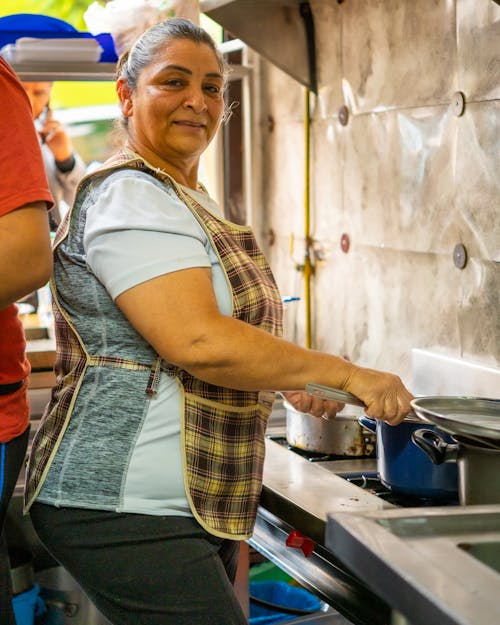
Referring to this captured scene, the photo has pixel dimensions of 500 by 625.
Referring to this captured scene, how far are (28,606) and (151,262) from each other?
1.32 m

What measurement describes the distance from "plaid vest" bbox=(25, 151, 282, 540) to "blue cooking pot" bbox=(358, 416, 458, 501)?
0.78ft

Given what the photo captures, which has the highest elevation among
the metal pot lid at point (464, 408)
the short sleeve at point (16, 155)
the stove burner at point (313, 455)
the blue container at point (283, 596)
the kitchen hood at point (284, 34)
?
the kitchen hood at point (284, 34)

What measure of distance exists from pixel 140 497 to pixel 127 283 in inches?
13.0

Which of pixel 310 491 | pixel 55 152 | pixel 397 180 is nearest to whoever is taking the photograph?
pixel 310 491

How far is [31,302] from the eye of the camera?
3367mm

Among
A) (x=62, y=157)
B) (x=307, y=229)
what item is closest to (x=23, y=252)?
(x=307, y=229)

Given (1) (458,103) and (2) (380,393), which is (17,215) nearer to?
(2) (380,393)

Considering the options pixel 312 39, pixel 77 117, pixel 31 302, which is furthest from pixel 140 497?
pixel 77 117

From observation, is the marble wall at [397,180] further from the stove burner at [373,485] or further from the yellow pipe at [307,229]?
the stove burner at [373,485]

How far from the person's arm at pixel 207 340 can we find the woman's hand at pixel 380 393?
0.17 ft

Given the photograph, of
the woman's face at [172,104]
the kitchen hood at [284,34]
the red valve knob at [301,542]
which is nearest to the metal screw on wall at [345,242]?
the kitchen hood at [284,34]

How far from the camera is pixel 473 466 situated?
1405 mm

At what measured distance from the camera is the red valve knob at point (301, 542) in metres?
1.67

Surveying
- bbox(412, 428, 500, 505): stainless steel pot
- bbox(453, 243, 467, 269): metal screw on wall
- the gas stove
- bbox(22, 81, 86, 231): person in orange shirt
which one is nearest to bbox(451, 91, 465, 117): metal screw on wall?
bbox(453, 243, 467, 269): metal screw on wall
